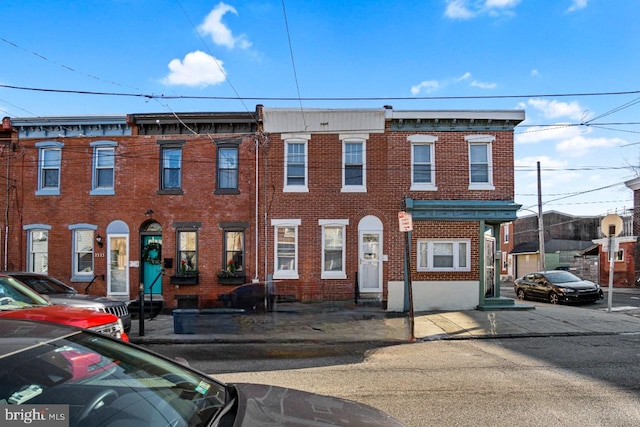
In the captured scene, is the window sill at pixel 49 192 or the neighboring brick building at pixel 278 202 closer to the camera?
the neighboring brick building at pixel 278 202

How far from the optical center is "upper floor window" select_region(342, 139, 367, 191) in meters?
14.7

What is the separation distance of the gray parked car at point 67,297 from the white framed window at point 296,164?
22.8 ft

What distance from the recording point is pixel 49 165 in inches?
595

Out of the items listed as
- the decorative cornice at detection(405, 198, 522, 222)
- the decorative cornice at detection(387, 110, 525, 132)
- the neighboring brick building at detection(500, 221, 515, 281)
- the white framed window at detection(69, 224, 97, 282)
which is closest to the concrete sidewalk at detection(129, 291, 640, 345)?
the decorative cornice at detection(405, 198, 522, 222)

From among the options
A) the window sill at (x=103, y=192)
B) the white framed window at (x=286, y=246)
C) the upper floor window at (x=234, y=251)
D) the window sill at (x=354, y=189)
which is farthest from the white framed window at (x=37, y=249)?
the window sill at (x=354, y=189)

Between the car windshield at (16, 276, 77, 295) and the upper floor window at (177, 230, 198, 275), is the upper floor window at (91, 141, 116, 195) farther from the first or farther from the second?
the car windshield at (16, 276, 77, 295)

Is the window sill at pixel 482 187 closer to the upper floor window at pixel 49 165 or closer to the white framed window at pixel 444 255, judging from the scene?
the white framed window at pixel 444 255

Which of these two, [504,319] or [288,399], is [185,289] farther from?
[288,399]

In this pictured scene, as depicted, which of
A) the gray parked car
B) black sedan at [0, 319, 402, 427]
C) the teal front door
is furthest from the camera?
the teal front door

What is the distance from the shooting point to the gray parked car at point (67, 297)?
348 inches

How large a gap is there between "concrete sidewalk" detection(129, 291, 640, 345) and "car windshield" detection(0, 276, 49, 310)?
153 inches

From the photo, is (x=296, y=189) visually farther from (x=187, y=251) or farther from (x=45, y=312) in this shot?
(x=45, y=312)

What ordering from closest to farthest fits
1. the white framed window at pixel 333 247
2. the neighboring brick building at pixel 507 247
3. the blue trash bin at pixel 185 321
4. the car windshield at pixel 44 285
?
1. the car windshield at pixel 44 285
2. the blue trash bin at pixel 185 321
3. the white framed window at pixel 333 247
4. the neighboring brick building at pixel 507 247

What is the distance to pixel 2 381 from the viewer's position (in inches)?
69.6
